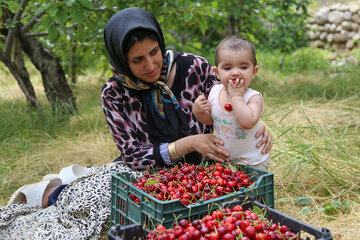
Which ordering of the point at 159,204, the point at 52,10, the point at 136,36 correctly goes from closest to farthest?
the point at 159,204, the point at 136,36, the point at 52,10

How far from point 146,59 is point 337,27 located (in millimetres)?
8988

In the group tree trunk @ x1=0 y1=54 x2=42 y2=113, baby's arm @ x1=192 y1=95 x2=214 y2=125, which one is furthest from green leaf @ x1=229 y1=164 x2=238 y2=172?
tree trunk @ x1=0 y1=54 x2=42 y2=113

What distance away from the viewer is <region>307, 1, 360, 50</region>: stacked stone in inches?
380

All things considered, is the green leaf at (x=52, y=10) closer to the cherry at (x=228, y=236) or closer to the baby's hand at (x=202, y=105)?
the baby's hand at (x=202, y=105)

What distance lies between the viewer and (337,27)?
392 inches

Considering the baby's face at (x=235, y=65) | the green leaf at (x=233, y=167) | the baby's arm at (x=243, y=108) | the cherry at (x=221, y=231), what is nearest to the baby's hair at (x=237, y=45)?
the baby's face at (x=235, y=65)

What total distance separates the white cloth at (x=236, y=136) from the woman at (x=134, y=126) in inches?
1.7

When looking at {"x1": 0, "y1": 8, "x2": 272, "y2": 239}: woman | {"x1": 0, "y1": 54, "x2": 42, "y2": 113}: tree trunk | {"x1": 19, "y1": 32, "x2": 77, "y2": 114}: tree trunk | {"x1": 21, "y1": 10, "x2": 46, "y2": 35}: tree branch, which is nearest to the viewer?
{"x1": 0, "y1": 8, "x2": 272, "y2": 239}: woman

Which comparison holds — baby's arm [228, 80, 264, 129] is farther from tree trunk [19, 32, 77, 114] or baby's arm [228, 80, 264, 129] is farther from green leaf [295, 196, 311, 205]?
tree trunk [19, 32, 77, 114]

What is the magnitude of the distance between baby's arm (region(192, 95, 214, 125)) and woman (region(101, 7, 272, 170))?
91mm

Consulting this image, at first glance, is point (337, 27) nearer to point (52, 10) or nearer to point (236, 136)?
point (52, 10)

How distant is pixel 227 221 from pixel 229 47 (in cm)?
88

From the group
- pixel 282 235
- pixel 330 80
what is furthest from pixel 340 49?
pixel 282 235

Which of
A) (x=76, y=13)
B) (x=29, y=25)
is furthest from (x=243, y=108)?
(x=29, y=25)
